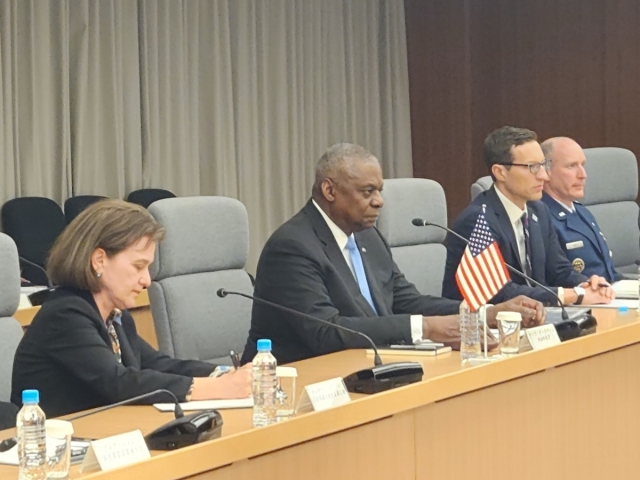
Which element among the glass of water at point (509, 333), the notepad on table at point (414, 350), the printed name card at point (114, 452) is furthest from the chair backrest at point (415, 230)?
the printed name card at point (114, 452)

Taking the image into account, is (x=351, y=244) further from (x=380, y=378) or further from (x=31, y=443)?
(x=31, y=443)

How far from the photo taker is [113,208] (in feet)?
8.86

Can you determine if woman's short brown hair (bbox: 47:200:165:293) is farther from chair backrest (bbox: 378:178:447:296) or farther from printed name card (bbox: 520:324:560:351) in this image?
chair backrest (bbox: 378:178:447:296)

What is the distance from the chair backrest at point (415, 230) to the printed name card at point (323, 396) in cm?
225

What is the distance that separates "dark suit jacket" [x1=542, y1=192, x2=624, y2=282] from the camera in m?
4.89

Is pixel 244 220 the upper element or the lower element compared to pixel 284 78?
lower

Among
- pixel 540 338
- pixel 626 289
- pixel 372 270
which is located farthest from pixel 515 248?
pixel 540 338

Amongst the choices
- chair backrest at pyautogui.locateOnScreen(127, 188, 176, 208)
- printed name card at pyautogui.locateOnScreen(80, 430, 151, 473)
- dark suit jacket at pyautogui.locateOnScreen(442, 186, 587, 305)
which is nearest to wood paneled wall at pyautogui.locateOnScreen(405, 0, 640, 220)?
chair backrest at pyautogui.locateOnScreen(127, 188, 176, 208)

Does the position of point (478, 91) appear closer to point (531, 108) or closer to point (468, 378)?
point (531, 108)

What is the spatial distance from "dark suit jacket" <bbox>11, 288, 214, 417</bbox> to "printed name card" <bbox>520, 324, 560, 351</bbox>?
0.95 meters

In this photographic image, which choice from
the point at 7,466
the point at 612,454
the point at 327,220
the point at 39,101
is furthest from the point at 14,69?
the point at 7,466

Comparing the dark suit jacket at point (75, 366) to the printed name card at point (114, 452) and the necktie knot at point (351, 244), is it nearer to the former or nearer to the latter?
the printed name card at point (114, 452)

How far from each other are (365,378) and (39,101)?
434cm

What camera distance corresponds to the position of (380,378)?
2.48m
